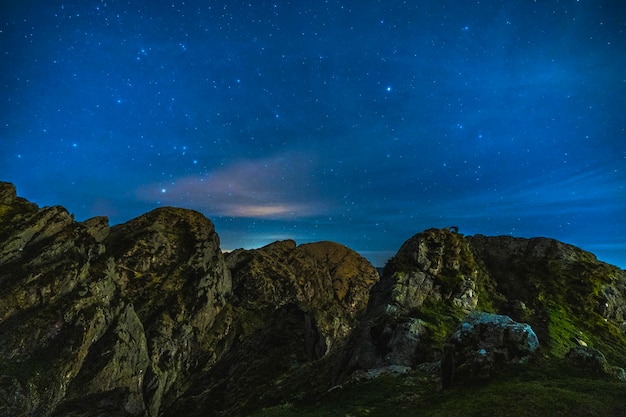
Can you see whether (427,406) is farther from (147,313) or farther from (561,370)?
(147,313)

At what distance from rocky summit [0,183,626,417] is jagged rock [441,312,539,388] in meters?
0.09

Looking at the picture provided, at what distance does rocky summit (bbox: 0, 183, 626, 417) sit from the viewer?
23.3 meters

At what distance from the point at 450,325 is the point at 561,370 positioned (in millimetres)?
20031

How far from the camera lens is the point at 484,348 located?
986 inches

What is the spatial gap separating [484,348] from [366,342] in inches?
622

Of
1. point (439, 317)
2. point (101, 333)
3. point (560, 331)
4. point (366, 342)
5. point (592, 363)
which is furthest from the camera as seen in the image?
point (101, 333)

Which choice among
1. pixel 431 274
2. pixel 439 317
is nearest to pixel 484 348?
pixel 439 317

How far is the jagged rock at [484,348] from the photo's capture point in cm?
2394

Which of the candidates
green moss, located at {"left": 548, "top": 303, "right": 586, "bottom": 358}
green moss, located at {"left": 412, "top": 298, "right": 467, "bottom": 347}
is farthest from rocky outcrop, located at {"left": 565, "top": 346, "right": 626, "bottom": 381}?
green moss, located at {"left": 548, "top": 303, "right": 586, "bottom": 358}

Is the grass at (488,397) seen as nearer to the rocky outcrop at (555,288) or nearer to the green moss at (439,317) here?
the green moss at (439,317)

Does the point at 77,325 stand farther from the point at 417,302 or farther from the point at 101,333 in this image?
the point at 417,302

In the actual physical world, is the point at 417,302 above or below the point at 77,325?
above

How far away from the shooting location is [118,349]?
13475 centimetres

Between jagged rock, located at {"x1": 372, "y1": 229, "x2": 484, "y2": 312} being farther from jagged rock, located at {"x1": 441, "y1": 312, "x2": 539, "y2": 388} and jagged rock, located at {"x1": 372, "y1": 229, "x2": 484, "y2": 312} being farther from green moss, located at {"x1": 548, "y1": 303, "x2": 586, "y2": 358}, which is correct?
jagged rock, located at {"x1": 441, "y1": 312, "x2": 539, "y2": 388}
